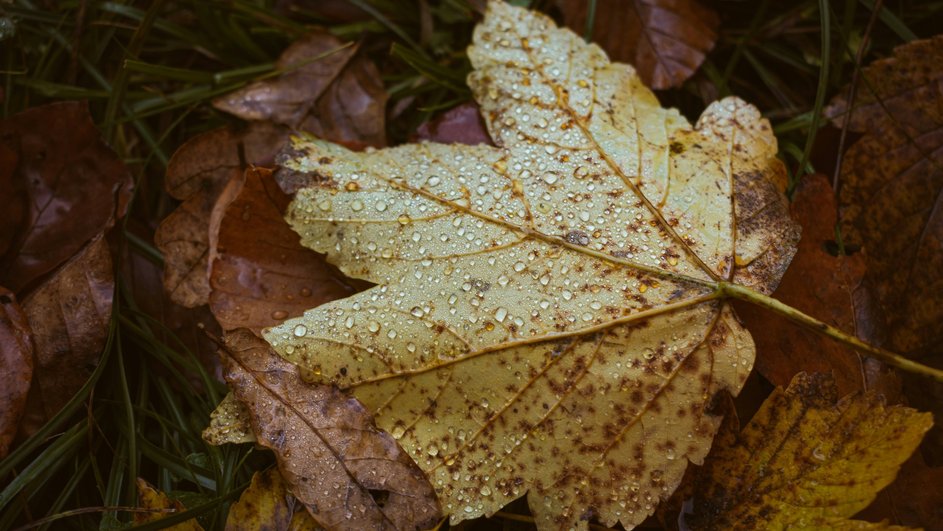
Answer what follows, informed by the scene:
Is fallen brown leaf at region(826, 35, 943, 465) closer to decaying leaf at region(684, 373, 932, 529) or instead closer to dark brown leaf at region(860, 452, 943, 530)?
dark brown leaf at region(860, 452, 943, 530)

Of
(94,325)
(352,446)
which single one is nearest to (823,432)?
(352,446)

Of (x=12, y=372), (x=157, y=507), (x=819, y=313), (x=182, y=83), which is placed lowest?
(x=157, y=507)

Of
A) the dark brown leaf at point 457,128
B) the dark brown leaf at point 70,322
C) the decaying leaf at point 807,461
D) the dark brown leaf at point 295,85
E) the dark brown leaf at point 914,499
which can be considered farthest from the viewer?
the dark brown leaf at point 295,85

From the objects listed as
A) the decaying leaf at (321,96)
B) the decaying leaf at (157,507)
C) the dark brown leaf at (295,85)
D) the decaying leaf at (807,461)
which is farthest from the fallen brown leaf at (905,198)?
the decaying leaf at (157,507)

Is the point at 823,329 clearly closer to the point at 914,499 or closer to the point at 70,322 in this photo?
the point at 914,499

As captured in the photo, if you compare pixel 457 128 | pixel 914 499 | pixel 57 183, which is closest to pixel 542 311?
pixel 457 128

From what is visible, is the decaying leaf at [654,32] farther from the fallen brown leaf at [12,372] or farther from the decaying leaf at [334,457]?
the fallen brown leaf at [12,372]
